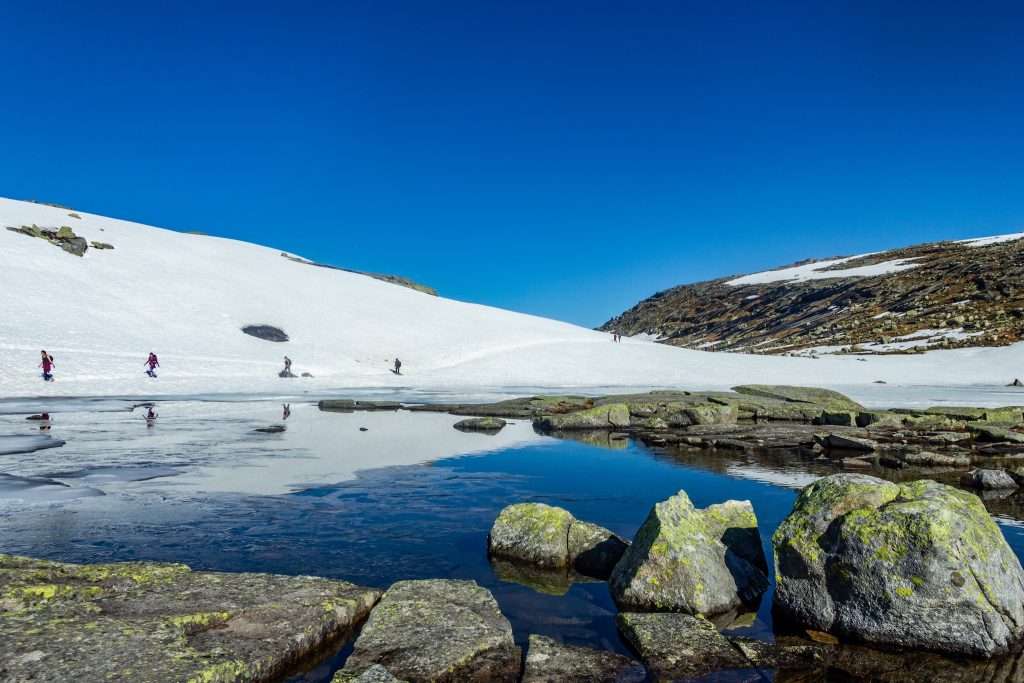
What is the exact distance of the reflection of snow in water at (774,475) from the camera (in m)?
15.3

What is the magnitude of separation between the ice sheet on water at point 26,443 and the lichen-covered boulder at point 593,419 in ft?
58.8

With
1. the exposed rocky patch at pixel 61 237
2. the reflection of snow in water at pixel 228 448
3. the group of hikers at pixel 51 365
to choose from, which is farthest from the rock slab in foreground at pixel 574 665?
the exposed rocky patch at pixel 61 237

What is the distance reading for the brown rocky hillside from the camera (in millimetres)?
90000

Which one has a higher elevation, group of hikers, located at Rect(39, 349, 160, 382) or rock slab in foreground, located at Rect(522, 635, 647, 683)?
group of hikers, located at Rect(39, 349, 160, 382)

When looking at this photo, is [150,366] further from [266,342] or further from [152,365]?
[266,342]

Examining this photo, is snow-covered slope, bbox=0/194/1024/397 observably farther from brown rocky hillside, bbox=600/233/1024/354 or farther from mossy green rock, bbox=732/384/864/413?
brown rocky hillside, bbox=600/233/1024/354

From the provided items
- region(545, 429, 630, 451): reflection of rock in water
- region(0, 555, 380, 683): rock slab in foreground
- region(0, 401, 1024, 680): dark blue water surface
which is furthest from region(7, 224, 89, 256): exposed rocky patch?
region(0, 555, 380, 683): rock slab in foreground

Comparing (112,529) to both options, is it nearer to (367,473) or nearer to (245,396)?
(367,473)

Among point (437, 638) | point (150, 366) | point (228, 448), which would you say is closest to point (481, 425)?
point (228, 448)

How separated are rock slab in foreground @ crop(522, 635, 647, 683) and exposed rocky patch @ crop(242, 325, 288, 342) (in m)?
58.4

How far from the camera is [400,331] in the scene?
6844 centimetres

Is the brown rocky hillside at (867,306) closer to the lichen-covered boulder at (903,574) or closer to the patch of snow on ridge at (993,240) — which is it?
the patch of snow on ridge at (993,240)

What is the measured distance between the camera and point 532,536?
32.0ft

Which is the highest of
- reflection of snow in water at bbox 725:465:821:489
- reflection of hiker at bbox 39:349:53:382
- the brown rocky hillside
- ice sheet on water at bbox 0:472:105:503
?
the brown rocky hillside
